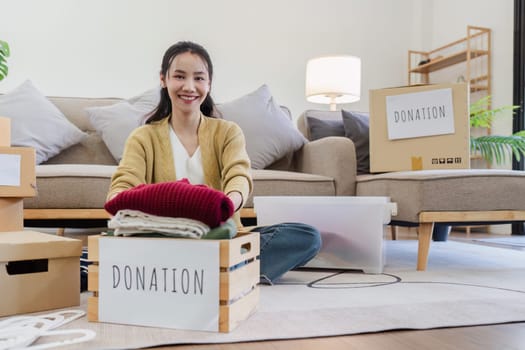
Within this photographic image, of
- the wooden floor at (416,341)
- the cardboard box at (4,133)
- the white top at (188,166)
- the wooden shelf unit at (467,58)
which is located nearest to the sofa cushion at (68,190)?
the cardboard box at (4,133)

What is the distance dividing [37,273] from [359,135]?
160 centimetres

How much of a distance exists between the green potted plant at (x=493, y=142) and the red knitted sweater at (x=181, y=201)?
111 inches

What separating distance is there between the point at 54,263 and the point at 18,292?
0.31 feet

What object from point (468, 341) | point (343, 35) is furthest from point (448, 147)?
point (343, 35)

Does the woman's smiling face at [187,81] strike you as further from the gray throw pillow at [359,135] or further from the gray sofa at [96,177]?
the gray throw pillow at [359,135]

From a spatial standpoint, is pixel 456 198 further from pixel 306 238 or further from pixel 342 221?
pixel 306 238

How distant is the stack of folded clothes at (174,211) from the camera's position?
910 mm

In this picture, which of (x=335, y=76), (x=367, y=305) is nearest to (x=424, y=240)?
(x=367, y=305)

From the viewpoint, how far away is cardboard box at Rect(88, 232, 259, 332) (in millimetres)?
917

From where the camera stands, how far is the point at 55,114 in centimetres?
214

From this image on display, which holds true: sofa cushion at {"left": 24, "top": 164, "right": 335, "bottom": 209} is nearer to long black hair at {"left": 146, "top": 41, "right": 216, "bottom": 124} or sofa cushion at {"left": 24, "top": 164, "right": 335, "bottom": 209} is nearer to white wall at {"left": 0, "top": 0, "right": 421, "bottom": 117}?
long black hair at {"left": 146, "top": 41, "right": 216, "bottom": 124}

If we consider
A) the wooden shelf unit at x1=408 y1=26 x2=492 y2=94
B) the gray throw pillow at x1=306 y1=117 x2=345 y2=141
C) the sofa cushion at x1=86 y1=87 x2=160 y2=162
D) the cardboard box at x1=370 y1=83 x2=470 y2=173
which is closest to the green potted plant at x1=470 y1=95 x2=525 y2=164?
the wooden shelf unit at x1=408 y1=26 x2=492 y2=94

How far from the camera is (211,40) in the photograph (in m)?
4.04

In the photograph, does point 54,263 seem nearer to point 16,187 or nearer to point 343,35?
point 16,187
